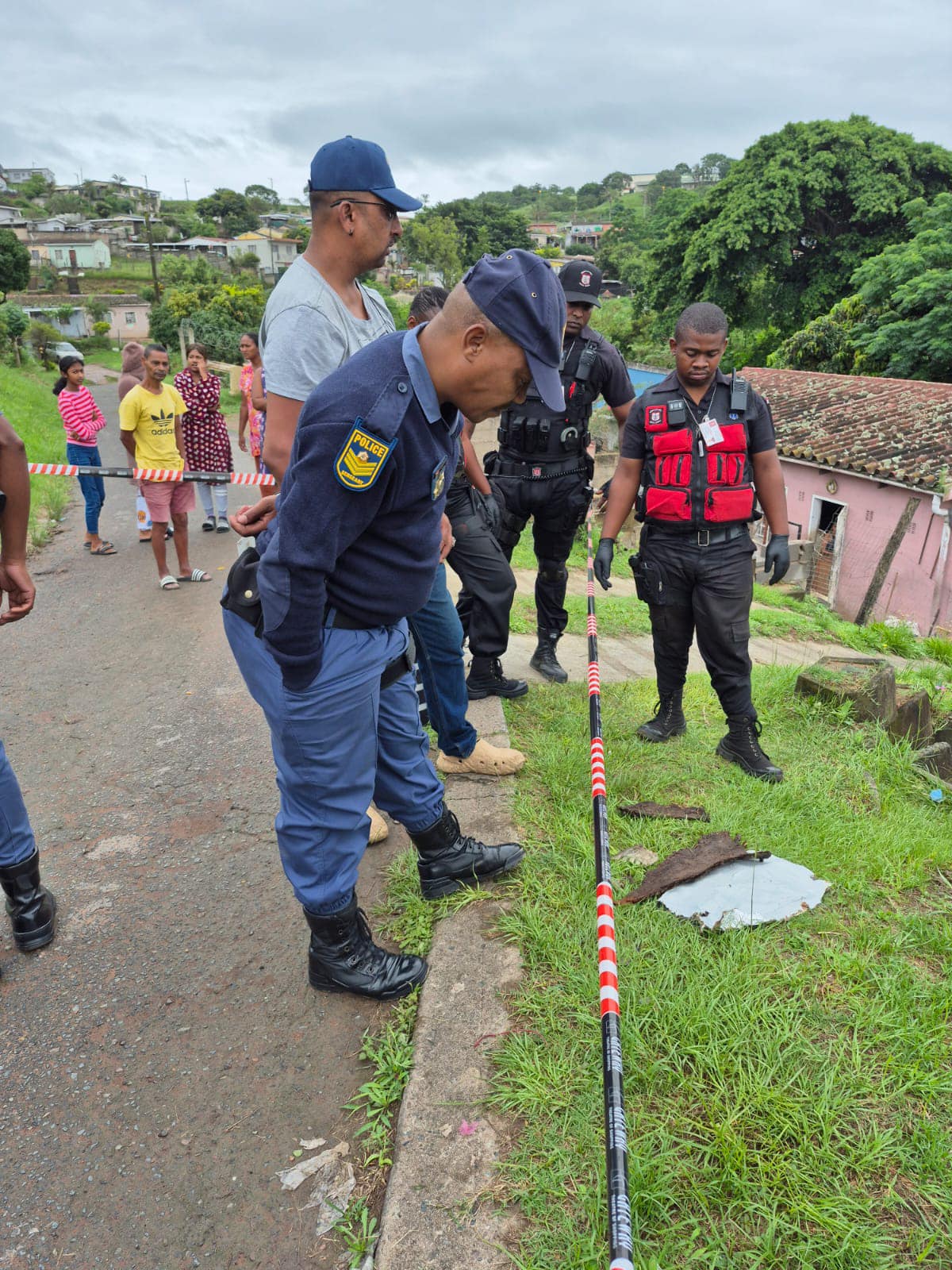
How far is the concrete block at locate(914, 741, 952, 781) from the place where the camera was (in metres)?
4.13

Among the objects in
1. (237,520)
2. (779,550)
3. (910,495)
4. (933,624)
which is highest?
(237,520)

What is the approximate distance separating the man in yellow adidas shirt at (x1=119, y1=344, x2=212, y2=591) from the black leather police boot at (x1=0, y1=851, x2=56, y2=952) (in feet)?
14.3

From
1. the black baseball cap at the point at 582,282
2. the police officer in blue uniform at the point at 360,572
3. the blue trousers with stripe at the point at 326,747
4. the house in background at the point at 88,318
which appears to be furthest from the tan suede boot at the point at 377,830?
the house in background at the point at 88,318

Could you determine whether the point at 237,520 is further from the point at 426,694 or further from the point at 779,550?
the point at 779,550

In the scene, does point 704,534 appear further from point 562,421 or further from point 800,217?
point 800,217

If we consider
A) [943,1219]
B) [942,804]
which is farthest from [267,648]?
[942,804]

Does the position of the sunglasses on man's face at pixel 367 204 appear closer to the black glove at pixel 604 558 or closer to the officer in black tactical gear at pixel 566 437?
the officer in black tactical gear at pixel 566 437

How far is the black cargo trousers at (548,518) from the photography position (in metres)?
4.34

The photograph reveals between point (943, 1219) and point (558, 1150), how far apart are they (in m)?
0.80

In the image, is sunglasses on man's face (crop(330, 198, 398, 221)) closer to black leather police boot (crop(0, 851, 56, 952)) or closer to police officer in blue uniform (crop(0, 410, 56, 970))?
police officer in blue uniform (crop(0, 410, 56, 970))

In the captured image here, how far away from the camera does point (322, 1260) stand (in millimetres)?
1735

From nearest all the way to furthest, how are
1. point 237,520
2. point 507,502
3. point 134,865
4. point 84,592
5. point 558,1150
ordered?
point 558,1150
point 237,520
point 134,865
point 507,502
point 84,592

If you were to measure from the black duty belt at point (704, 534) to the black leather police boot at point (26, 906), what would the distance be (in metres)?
2.80

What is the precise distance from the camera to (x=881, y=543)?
15.4 meters
